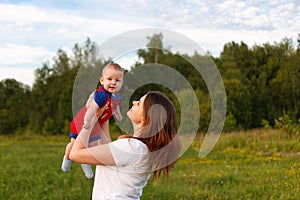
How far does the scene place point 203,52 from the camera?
2902mm

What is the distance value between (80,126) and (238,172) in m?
5.66

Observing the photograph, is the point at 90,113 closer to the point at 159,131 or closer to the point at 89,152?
the point at 89,152

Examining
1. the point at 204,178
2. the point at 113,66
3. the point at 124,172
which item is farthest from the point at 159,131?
the point at 204,178

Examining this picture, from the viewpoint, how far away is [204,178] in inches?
305

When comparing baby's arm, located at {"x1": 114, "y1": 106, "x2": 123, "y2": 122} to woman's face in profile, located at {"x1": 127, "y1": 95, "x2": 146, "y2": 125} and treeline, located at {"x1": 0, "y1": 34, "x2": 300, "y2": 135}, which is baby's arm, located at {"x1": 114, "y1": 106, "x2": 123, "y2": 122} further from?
treeline, located at {"x1": 0, "y1": 34, "x2": 300, "y2": 135}

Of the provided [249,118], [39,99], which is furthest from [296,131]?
[39,99]

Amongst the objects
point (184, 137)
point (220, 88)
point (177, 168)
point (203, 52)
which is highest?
point (203, 52)

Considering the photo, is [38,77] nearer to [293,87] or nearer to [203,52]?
[293,87]

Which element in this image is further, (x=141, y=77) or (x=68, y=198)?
(x=68, y=198)

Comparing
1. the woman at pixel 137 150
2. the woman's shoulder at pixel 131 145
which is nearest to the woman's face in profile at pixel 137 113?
the woman at pixel 137 150

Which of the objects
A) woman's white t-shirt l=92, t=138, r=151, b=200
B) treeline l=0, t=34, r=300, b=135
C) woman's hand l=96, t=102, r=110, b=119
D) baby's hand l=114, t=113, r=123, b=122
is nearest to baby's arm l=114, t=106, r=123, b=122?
baby's hand l=114, t=113, r=123, b=122

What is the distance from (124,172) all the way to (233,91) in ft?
75.7

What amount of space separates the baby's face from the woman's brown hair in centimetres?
20

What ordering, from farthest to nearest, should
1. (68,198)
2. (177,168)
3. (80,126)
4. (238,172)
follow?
(177,168)
(238,172)
(68,198)
(80,126)
